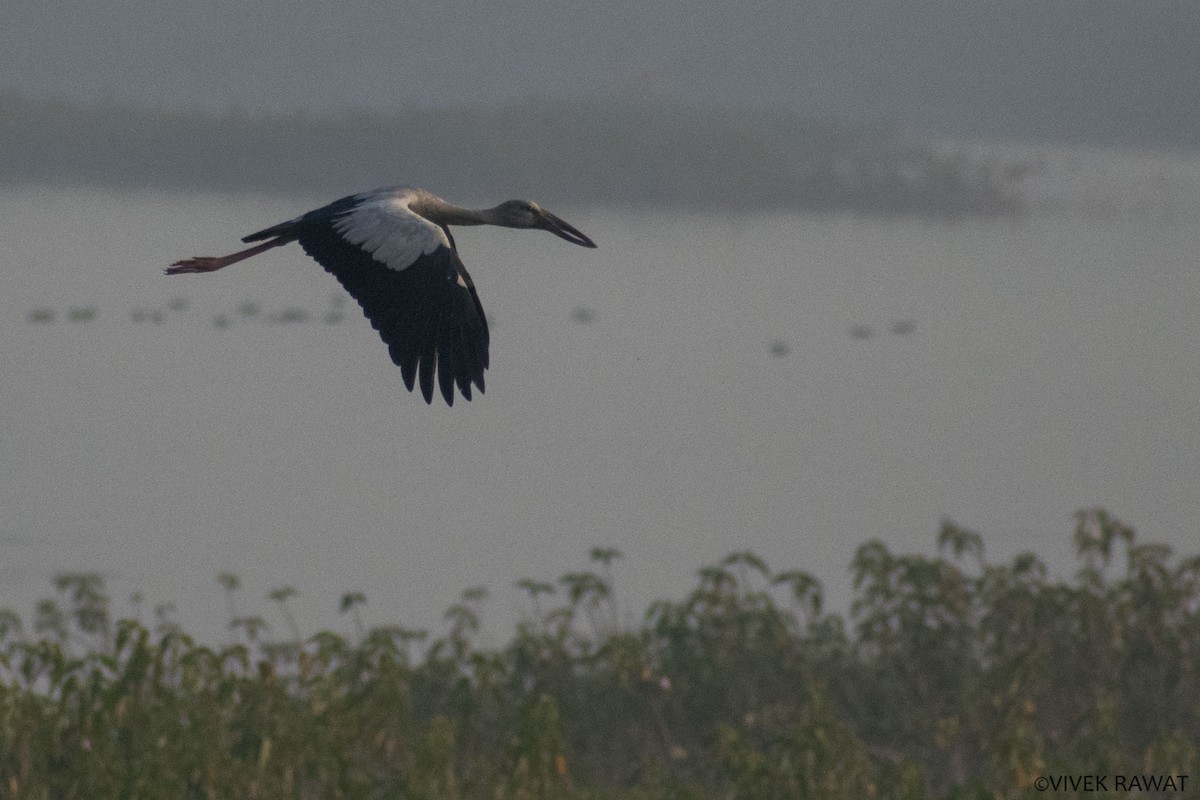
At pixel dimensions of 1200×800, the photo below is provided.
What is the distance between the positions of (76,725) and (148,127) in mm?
21312

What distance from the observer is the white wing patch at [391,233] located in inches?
302

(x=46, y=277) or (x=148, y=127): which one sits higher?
(x=148, y=127)

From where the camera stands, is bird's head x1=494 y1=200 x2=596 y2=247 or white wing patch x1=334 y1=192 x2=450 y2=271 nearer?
white wing patch x1=334 y1=192 x2=450 y2=271

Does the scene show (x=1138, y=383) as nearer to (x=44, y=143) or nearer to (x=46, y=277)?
(x=46, y=277)

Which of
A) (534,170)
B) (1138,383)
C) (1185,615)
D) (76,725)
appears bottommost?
(76,725)

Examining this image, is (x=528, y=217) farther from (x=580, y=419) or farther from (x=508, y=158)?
(x=508, y=158)

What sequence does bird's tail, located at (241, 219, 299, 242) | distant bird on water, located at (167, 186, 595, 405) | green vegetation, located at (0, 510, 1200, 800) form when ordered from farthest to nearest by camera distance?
green vegetation, located at (0, 510, 1200, 800) → bird's tail, located at (241, 219, 299, 242) → distant bird on water, located at (167, 186, 595, 405)

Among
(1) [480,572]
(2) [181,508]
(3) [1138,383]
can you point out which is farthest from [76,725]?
(3) [1138,383]

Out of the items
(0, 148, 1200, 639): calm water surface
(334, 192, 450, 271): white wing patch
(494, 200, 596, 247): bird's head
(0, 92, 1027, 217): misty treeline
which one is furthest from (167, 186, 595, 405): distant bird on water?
(0, 92, 1027, 217): misty treeline

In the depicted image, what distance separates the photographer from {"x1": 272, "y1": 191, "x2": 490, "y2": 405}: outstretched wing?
7621 millimetres

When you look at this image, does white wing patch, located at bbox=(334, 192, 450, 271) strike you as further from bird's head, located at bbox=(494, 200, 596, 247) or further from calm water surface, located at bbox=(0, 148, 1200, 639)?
calm water surface, located at bbox=(0, 148, 1200, 639)

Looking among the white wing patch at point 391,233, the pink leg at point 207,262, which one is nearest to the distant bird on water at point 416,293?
the white wing patch at point 391,233

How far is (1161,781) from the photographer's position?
28.0 ft

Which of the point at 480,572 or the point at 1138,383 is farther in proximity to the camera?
the point at 1138,383
